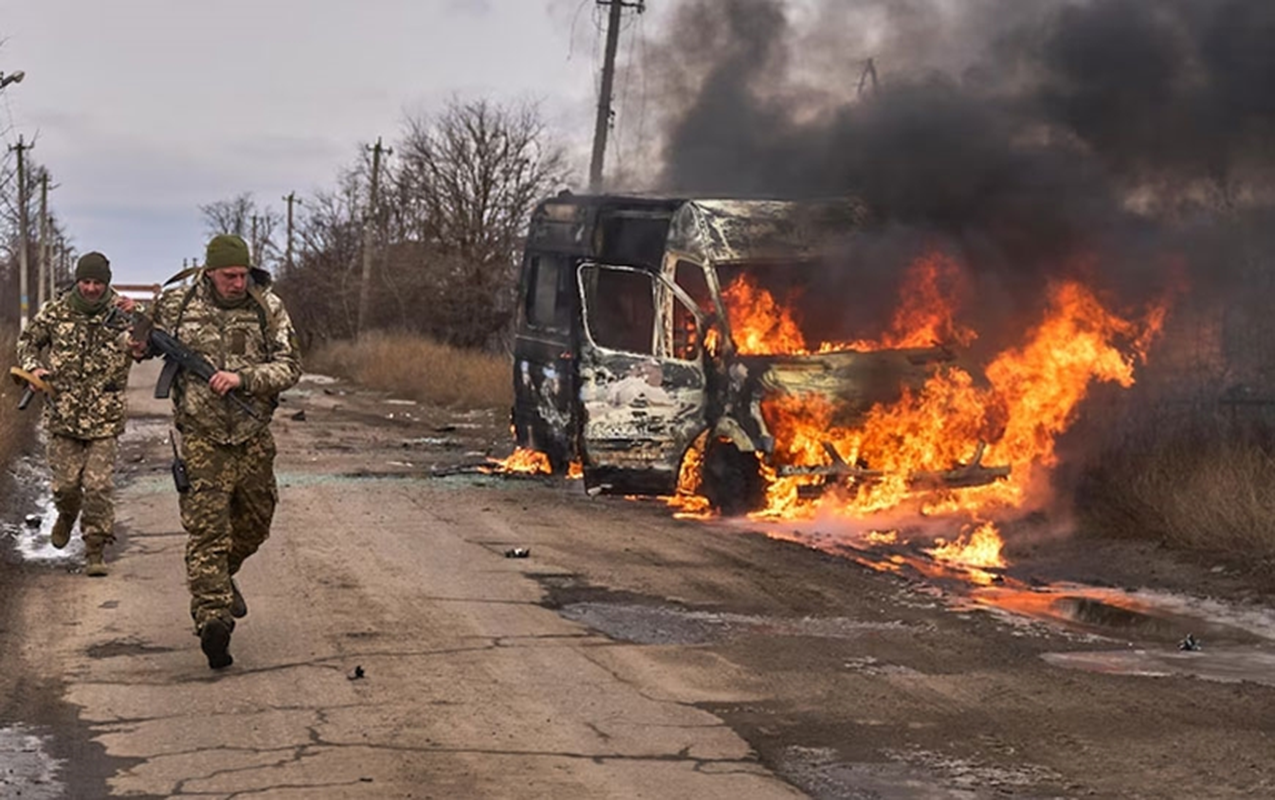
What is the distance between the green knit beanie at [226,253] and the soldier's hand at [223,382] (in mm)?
511

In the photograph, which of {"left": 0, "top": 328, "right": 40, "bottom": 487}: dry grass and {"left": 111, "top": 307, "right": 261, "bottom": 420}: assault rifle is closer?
{"left": 111, "top": 307, "right": 261, "bottom": 420}: assault rifle

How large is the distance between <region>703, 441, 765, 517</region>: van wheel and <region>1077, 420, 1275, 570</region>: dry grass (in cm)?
246

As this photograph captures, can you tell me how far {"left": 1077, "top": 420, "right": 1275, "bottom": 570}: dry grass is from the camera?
11125 mm

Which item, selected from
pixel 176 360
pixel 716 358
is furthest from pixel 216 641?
pixel 716 358

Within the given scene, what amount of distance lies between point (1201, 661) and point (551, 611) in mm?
3312

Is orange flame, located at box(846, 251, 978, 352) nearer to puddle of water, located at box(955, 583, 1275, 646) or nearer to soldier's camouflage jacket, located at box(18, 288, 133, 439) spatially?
puddle of water, located at box(955, 583, 1275, 646)

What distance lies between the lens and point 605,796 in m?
5.82

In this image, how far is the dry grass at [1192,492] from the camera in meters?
11.1

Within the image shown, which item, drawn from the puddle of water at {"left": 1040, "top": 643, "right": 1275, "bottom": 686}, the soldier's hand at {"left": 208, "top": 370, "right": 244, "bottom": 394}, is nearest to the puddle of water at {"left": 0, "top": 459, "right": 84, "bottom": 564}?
the soldier's hand at {"left": 208, "top": 370, "right": 244, "bottom": 394}

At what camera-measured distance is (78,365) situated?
1031 centimetres

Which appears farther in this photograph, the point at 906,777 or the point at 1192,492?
the point at 1192,492

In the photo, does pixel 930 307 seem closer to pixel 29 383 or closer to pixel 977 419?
pixel 977 419

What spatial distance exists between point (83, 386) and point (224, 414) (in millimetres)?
2793

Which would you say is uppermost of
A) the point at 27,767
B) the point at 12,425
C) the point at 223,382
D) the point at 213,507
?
the point at 223,382
